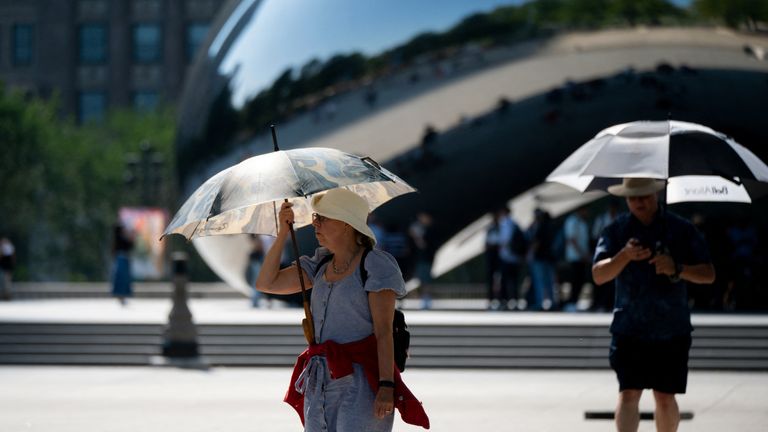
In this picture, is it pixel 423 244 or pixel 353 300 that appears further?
pixel 423 244

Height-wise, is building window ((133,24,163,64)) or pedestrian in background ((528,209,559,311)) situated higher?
building window ((133,24,163,64))

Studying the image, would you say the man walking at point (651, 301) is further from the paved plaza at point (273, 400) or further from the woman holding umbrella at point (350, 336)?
the paved plaza at point (273, 400)

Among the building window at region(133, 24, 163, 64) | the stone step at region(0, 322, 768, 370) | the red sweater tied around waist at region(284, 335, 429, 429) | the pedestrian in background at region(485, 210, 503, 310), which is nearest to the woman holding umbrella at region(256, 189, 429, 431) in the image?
the red sweater tied around waist at region(284, 335, 429, 429)

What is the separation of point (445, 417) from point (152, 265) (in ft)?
126

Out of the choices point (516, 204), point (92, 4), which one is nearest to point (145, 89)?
point (92, 4)

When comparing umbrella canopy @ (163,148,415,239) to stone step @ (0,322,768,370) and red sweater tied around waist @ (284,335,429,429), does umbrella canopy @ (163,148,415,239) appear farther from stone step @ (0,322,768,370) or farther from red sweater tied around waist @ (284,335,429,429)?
stone step @ (0,322,768,370)

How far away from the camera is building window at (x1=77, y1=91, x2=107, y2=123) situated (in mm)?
67188

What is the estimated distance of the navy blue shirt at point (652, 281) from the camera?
22.9 ft

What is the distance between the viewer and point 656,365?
6.96 m

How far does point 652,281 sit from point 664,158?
60 cm

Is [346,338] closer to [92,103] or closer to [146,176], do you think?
[146,176]

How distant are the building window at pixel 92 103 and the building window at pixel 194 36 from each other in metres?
4.38

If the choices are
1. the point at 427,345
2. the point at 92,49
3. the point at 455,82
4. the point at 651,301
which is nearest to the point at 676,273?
the point at 651,301

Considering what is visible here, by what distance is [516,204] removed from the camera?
70.9ft
